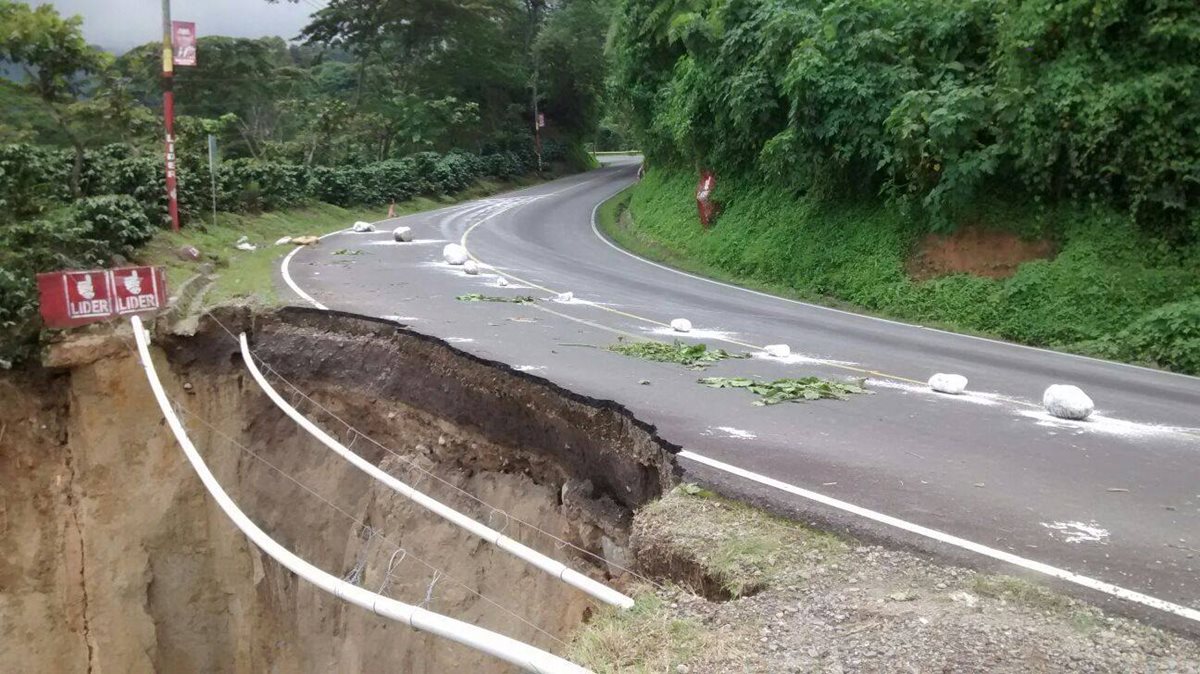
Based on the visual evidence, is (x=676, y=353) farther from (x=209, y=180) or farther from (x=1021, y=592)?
(x=209, y=180)

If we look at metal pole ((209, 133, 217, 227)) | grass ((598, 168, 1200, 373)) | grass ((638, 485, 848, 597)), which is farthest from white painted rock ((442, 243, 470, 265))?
grass ((638, 485, 848, 597))

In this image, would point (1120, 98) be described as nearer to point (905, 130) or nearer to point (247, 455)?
point (905, 130)

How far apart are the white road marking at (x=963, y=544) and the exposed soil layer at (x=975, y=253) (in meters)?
11.8

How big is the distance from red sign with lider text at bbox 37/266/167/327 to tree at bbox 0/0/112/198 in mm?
7818

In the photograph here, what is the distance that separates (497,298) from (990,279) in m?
9.12

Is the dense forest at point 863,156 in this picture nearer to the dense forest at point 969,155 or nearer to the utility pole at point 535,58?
the dense forest at point 969,155

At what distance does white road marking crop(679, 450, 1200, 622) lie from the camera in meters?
4.46

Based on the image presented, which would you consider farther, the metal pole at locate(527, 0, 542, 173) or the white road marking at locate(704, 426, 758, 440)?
the metal pole at locate(527, 0, 542, 173)

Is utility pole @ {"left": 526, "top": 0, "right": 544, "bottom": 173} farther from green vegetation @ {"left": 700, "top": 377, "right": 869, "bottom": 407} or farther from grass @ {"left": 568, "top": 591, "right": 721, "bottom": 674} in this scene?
grass @ {"left": 568, "top": 591, "right": 721, "bottom": 674}

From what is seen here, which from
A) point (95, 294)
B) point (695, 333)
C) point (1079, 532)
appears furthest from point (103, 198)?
point (1079, 532)

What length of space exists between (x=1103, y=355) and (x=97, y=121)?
868 inches

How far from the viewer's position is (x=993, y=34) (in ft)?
56.6

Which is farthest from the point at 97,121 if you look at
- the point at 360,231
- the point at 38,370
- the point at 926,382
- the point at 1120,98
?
the point at 1120,98

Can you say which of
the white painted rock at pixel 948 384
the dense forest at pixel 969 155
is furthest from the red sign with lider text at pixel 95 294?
the dense forest at pixel 969 155
